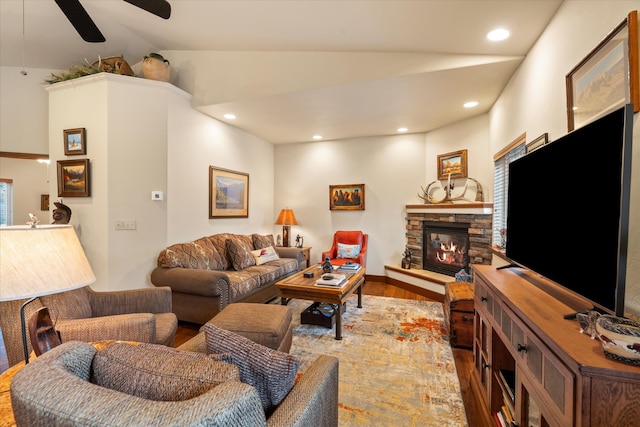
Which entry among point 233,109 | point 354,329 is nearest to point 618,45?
point 354,329

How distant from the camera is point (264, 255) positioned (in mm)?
4219

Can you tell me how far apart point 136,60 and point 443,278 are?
17.2 feet

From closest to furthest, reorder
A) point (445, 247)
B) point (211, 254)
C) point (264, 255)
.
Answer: point (211, 254) → point (264, 255) → point (445, 247)

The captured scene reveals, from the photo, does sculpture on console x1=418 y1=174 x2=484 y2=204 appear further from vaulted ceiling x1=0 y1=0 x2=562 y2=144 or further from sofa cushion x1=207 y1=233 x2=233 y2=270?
sofa cushion x1=207 y1=233 x2=233 y2=270

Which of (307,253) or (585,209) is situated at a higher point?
(585,209)

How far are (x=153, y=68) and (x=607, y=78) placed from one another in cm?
400

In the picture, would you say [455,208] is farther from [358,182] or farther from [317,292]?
[317,292]

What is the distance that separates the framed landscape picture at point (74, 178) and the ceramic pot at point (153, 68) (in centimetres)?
121

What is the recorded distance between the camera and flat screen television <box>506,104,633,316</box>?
923mm

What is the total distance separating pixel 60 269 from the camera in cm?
101

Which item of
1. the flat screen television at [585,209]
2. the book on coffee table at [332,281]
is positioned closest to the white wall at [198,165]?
the book on coffee table at [332,281]

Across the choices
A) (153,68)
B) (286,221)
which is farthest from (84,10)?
(286,221)

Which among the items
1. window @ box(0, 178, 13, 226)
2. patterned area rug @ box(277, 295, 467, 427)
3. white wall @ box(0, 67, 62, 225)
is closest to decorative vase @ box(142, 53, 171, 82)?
white wall @ box(0, 67, 62, 225)

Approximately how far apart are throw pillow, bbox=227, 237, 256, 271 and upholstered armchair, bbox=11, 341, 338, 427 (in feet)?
9.63
